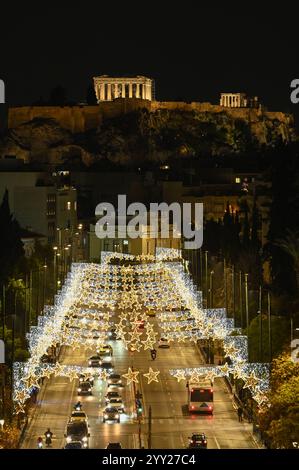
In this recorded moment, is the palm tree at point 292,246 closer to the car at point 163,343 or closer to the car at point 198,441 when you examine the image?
the car at point 163,343

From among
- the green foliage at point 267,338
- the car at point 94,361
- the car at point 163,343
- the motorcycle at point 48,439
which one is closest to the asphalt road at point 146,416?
the motorcycle at point 48,439

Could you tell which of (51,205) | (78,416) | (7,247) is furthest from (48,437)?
(51,205)

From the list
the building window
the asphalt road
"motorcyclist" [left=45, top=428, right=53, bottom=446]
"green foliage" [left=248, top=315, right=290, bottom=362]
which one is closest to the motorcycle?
"motorcyclist" [left=45, top=428, right=53, bottom=446]

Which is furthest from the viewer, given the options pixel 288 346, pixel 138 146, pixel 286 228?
pixel 138 146

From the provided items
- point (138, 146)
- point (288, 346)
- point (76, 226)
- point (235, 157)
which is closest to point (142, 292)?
point (288, 346)

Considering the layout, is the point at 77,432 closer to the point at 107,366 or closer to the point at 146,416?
the point at 146,416

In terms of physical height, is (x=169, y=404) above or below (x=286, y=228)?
below

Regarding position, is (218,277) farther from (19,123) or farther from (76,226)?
(19,123)
